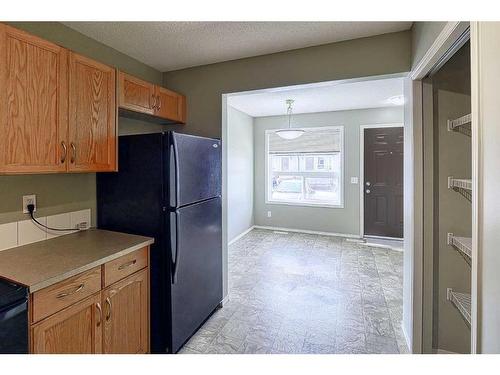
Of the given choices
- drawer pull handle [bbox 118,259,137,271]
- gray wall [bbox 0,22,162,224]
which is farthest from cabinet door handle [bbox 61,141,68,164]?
drawer pull handle [bbox 118,259,137,271]

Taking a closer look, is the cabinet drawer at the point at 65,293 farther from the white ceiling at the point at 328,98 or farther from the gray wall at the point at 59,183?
the white ceiling at the point at 328,98

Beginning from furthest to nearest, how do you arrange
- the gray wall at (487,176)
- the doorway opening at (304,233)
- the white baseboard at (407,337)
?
the doorway opening at (304,233)
the white baseboard at (407,337)
the gray wall at (487,176)

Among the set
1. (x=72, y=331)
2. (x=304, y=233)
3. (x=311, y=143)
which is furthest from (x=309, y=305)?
(x=311, y=143)

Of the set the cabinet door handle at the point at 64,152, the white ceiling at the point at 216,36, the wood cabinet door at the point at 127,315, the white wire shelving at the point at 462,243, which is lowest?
the wood cabinet door at the point at 127,315

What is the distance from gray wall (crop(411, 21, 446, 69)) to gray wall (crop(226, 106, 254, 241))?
2987 mm

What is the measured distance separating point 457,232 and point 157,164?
2061mm

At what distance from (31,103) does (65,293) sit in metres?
1.00

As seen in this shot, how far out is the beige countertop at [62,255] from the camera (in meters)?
1.21

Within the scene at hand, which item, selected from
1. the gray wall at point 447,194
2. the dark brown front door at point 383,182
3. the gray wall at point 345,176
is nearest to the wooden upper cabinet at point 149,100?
the gray wall at point 447,194

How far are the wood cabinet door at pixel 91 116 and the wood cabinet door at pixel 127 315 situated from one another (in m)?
0.78

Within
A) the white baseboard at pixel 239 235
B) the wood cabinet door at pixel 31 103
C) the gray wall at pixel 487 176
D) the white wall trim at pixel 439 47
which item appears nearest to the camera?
the gray wall at pixel 487 176

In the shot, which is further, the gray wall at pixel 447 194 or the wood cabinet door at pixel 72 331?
the gray wall at pixel 447 194

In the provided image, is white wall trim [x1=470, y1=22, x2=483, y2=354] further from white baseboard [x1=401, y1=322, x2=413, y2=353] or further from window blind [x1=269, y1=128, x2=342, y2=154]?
window blind [x1=269, y1=128, x2=342, y2=154]

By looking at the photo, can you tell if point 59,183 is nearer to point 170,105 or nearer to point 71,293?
point 71,293
